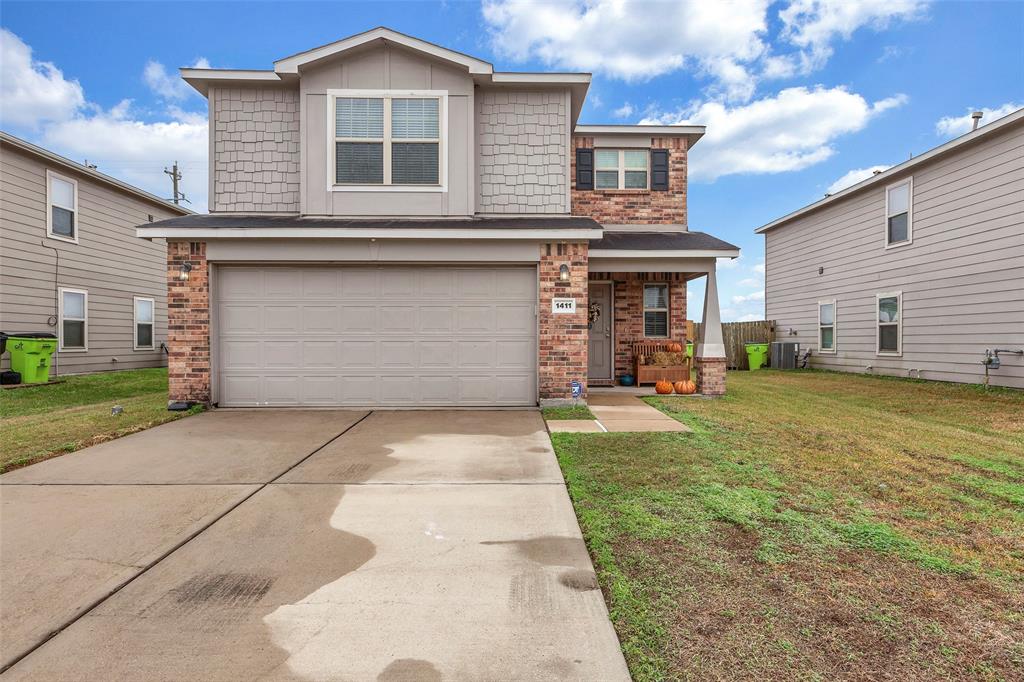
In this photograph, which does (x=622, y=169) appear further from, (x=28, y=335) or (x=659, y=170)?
(x=28, y=335)

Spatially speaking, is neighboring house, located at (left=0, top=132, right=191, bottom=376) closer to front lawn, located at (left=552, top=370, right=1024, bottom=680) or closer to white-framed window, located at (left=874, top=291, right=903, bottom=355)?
front lawn, located at (left=552, top=370, right=1024, bottom=680)

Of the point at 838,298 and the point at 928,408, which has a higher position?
the point at 838,298

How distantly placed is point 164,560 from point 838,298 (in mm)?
17745

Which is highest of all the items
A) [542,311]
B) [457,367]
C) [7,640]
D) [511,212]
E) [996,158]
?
[996,158]

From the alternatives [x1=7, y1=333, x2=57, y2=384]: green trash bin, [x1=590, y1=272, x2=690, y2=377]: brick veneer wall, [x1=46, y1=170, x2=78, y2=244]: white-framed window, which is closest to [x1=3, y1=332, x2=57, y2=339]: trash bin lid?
[x1=7, y1=333, x2=57, y2=384]: green trash bin

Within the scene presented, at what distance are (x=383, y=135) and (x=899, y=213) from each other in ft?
44.7

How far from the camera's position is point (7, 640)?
2238mm

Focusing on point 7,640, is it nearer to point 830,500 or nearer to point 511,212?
point 830,500

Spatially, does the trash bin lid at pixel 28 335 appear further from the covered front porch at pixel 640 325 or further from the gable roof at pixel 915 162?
the gable roof at pixel 915 162

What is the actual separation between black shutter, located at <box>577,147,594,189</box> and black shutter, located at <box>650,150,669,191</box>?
1449 mm

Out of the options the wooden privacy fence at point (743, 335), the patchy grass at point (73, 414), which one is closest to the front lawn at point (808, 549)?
the patchy grass at point (73, 414)

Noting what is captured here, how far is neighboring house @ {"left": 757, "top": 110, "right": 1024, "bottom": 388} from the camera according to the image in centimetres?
1045

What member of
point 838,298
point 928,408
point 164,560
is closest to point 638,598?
point 164,560

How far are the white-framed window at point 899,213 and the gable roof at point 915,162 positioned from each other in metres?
0.34
